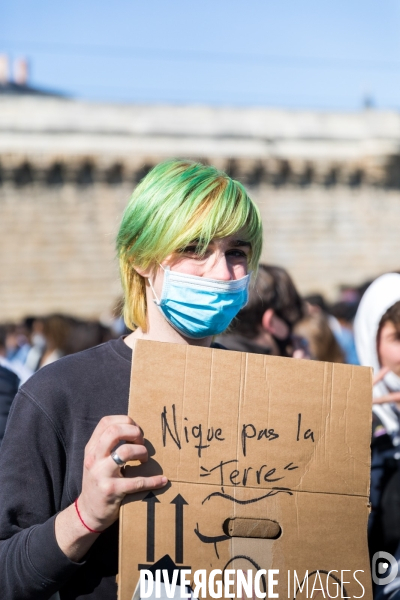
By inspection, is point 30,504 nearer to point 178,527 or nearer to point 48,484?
point 48,484

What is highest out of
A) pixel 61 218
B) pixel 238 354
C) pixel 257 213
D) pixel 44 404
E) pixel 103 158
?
pixel 257 213

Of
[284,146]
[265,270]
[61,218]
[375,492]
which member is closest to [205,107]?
[284,146]

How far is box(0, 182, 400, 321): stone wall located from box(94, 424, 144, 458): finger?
51.9ft

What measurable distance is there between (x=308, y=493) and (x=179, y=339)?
0.49m

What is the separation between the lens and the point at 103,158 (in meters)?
19.0

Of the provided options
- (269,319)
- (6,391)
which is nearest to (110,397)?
(6,391)

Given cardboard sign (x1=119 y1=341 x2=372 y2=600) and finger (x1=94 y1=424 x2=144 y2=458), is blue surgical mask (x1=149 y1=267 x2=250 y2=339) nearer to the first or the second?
cardboard sign (x1=119 y1=341 x2=372 y2=600)

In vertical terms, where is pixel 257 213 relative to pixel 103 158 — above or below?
above

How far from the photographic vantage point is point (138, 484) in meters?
1.69

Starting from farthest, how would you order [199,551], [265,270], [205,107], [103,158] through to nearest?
[205,107] → [103,158] → [265,270] → [199,551]

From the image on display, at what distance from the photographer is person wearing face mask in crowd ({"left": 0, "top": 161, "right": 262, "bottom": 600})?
1.72 meters

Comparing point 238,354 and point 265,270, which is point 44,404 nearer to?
point 238,354

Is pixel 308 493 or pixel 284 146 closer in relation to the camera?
pixel 308 493

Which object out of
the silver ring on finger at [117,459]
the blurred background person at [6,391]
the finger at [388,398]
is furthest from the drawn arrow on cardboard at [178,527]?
the finger at [388,398]
